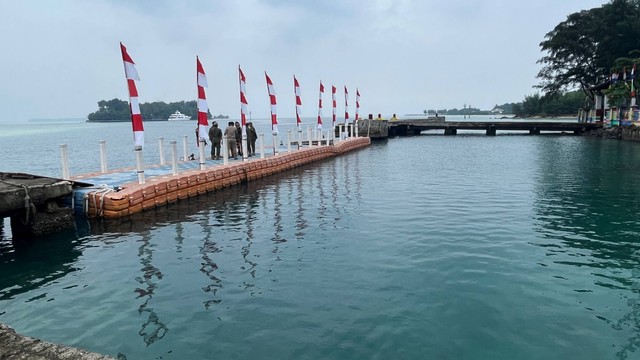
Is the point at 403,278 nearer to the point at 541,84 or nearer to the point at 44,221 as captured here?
the point at 44,221

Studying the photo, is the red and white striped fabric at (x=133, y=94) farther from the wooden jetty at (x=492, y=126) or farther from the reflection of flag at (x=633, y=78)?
the wooden jetty at (x=492, y=126)

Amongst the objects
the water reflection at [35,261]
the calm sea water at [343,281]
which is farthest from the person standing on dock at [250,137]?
the water reflection at [35,261]

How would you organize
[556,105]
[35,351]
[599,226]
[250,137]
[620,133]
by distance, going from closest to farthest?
[35,351] → [599,226] → [250,137] → [620,133] → [556,105]

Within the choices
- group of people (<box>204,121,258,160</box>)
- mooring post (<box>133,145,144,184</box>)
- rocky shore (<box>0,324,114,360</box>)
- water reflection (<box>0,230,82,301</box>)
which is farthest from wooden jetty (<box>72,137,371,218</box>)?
rocky shore (<box>0,324,114,360</box>)

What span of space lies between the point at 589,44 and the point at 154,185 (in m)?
74.9

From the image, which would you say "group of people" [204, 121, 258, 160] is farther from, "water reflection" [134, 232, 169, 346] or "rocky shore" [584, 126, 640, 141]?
"rocky shore" [584, 126, 640, 141]

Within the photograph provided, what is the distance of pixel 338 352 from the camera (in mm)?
6016

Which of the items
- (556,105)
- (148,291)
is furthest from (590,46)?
(556,105)

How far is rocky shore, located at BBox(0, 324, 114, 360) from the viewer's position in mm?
4723

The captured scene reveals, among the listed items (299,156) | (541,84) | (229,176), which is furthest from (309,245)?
(541,84)

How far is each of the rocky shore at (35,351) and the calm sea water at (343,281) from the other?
1.24 m

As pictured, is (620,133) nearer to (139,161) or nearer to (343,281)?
(139,161)

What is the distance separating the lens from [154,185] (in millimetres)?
15477

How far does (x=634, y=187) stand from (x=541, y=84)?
62181mm
